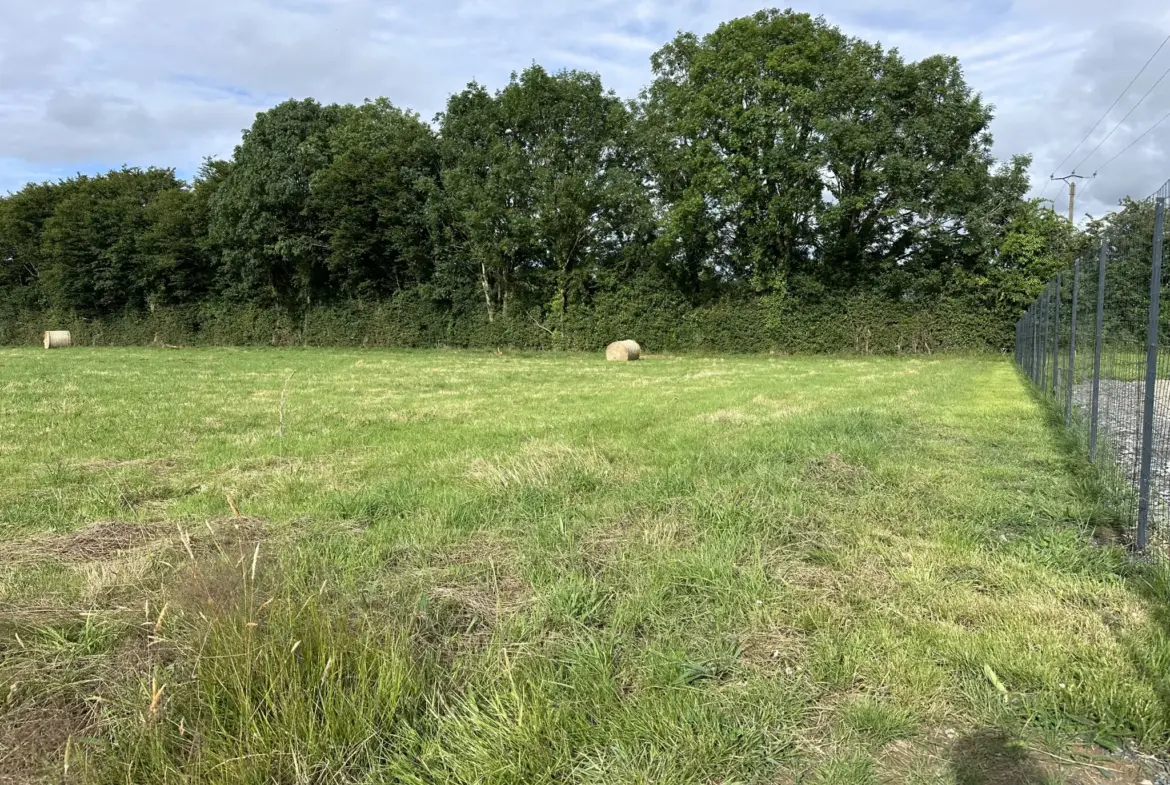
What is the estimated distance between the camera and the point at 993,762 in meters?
2.00

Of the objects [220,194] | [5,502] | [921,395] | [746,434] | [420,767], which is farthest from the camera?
[220,194]

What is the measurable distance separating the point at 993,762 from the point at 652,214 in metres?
26.3

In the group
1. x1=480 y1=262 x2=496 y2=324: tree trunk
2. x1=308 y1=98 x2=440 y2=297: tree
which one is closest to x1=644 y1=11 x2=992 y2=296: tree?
x1=480 y1=262 x2=496 y2=324: tree trunk

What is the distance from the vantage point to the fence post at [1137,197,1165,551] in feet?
11.2

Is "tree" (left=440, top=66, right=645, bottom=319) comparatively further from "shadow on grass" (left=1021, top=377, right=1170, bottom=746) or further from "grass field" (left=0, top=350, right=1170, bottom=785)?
"shadow on grass" (left=1021, top=377, right=1170, bottom=746)

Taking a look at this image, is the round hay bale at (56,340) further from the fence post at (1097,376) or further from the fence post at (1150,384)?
the fence post at (1150,384)

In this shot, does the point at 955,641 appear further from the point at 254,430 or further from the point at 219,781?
the point at 254,430

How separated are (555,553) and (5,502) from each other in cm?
391

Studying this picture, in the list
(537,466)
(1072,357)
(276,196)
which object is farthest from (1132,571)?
(276,196)

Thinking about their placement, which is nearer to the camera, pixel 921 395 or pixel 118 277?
pixel 921 395

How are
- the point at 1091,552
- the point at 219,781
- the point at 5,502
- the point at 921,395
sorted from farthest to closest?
the point at 921,395, the point at 5,502, the point at 1091,552, the point at 219,781

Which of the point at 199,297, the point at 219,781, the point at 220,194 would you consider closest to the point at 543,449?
the point at 219,781

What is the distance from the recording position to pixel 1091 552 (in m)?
3.48

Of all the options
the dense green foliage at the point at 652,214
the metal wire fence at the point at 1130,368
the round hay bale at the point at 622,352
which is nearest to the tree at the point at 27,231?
the dense green foliage at the point at 652,214
